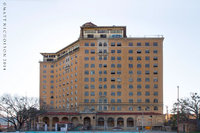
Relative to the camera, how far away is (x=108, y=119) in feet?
392

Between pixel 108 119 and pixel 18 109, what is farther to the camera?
pixel 108 119

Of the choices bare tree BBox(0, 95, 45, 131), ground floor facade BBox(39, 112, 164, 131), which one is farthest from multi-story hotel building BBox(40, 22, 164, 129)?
bare tree BBox(0, 95, 45, 131)

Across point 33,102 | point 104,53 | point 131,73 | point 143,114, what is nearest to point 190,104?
point 143,114

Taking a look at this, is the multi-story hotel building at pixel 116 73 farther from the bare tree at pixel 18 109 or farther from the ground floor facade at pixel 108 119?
the bare tree at pixel 18 109

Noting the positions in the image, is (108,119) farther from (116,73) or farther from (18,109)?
(18,109)

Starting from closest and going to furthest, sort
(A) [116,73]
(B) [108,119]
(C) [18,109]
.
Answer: (C) [18,109] < (B) [108,119] < (A) [116,73]

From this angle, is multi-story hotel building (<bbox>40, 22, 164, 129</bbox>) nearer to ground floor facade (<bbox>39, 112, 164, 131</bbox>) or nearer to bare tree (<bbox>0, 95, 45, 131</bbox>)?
ground floor facade (<bbox>39, 112, 164, 131</bbox>)

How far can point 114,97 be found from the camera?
125 metres

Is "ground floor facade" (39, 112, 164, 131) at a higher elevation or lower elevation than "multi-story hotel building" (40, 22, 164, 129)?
lower

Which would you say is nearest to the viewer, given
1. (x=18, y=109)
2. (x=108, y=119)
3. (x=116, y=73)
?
(x=18, y=109)

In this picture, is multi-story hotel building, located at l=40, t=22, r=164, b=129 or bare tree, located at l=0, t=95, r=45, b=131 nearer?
bare tree, located at l=0, t=95, r=45, b=131

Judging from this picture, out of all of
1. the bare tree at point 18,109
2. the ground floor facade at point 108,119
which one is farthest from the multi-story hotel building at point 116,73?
the bare tree at point 18,109

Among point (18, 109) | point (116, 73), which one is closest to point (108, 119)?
point (116, 73)

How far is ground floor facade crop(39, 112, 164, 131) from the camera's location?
112250 millimetres
